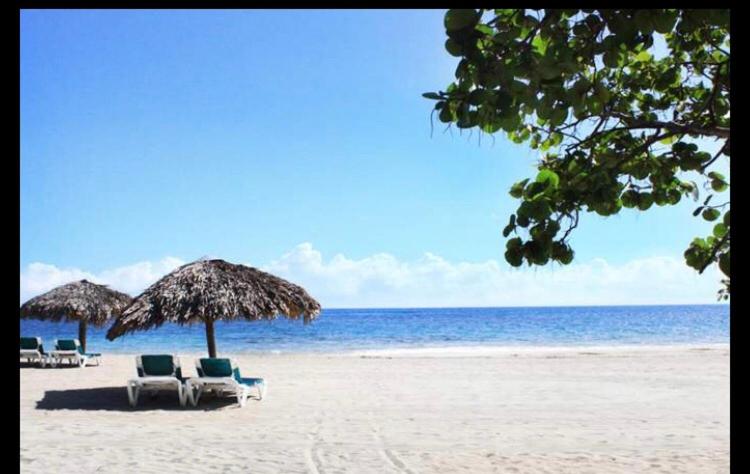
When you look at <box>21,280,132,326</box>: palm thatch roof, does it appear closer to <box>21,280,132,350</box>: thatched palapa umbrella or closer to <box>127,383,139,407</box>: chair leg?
<box>21,280,132,350</box>: thatched palapa umbrella

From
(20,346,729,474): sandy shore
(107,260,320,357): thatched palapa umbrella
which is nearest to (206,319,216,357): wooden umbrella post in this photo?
(107,260,320,357): thatched palapa umbrella

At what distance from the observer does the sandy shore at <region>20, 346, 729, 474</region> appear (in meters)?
5.95

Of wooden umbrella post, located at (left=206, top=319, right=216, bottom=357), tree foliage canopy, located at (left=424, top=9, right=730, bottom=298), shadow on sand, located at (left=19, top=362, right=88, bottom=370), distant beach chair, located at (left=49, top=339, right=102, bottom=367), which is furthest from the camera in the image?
distant beach chair, located at (left=49, top=339, right=102, bottom=367)

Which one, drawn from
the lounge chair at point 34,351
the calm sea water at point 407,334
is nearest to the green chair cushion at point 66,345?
the lounge chair at point 34,351

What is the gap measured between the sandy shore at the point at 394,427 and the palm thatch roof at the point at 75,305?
3002mm

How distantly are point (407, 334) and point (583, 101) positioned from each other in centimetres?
4726

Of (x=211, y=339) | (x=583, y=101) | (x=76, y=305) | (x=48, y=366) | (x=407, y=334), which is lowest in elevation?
(x=407, y=334)

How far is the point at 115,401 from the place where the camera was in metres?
9.89

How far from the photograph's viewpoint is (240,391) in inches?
370

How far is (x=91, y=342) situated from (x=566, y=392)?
122 ft

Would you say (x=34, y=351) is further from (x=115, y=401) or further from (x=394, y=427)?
(x=394, y=427)

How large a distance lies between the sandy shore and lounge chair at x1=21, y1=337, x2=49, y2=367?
220cm

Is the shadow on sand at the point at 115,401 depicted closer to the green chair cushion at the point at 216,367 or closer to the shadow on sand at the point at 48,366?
the green chair cushion at the point at 216,367

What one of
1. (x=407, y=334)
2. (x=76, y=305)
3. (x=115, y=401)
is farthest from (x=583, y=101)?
(x=407, y=334)
